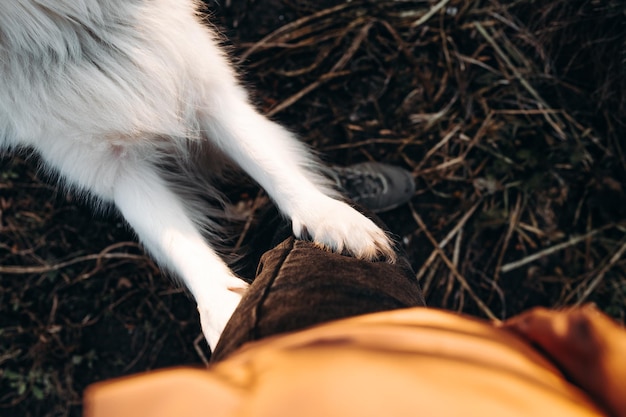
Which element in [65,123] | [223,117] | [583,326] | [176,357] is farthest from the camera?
[176,357]

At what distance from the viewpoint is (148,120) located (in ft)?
3.15

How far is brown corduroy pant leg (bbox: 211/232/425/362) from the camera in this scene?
2.10 ft

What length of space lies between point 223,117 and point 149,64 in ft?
0.55

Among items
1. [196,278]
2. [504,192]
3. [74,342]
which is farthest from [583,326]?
[74,342]

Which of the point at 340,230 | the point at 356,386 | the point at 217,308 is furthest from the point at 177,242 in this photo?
the point at 356,386

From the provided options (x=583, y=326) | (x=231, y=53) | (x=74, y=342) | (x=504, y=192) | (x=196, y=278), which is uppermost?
(x=583, y=326)

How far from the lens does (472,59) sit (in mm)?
1438

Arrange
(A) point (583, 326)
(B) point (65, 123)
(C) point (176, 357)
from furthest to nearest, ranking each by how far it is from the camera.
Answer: (C) point (176, 357)
(B) point (65, 123)
(A) point (583, 326)

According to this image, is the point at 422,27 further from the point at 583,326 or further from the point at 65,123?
the point at 583,326

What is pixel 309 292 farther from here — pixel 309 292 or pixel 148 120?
pixel 148 120

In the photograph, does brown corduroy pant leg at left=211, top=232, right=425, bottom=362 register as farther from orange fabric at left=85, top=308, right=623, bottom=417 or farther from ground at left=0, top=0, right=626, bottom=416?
ground at left=0, top=0, right=626, bottom=416

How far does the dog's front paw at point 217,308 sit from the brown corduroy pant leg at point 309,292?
8 centimetres

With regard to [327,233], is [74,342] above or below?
below

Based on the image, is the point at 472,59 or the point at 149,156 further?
Answer: the point at 472,59
